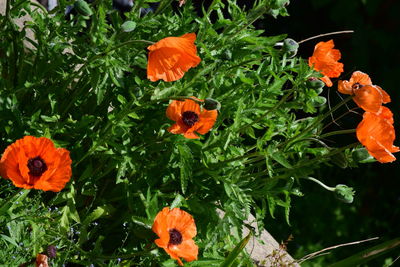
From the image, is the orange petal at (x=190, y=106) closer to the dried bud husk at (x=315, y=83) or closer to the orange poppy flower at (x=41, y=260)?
the dried bud husk at (x=315, y=83)

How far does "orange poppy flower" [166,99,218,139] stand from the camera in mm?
2396

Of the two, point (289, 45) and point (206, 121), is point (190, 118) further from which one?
point (289, 45)

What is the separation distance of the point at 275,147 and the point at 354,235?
2180 mm

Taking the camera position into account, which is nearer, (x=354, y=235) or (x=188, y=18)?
(x=188, y=18)

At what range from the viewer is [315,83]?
250 centimetres

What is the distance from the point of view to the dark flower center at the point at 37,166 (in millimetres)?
2033

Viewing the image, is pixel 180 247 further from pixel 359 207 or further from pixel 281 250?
pixel 359 207

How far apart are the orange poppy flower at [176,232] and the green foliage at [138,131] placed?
158 mm

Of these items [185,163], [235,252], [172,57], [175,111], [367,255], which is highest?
[172,57]

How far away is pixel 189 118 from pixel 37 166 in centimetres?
57

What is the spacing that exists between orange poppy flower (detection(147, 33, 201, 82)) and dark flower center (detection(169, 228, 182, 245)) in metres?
0.49

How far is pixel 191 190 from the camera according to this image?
108 inches

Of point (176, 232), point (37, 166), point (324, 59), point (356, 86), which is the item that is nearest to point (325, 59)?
point (324, 59)

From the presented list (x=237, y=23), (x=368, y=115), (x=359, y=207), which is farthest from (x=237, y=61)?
(x=359, y=207)
